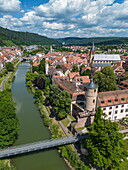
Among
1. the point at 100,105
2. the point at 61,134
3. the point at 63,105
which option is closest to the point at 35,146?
the point at 61,134

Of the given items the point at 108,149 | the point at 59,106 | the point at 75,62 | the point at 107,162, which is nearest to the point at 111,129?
the point at 108,149

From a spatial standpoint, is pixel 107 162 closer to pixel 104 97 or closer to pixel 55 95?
pixel 104 97

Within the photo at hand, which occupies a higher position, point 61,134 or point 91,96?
point 91,96

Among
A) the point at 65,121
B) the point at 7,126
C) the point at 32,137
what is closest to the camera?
the point at 7,126

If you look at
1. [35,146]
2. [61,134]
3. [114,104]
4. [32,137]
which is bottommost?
[32,137]

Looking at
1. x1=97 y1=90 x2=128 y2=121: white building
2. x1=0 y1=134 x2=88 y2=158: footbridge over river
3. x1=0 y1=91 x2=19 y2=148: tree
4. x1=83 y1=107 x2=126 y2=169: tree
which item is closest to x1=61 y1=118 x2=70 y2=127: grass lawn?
x1=0 y1=134 x2=88 y2=158: footbridge over river

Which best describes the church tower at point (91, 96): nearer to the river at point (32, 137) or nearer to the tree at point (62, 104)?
the tree at point (62, 104)

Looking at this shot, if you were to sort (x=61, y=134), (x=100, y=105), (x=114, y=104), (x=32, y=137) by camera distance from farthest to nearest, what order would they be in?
1. (x=114, y=104)
2. (x=100, y=105)
3. (x=61, y=134)
4. (x=32, y=137)

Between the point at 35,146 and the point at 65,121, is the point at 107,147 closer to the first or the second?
the point at 35,146
